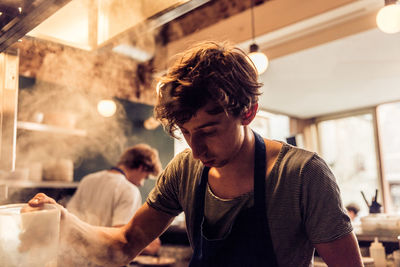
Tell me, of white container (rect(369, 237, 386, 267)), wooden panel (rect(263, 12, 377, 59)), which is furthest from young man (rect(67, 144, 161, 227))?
wooden panel (rect(263, 12, 377, 59))

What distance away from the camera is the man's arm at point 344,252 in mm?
877

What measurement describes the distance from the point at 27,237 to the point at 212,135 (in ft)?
1.71

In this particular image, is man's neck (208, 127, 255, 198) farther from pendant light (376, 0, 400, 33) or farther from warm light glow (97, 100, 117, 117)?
warm light glow (97, 100, 117, 117)

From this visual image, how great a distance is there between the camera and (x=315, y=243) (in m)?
0.92

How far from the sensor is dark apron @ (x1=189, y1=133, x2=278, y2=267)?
3.29ft

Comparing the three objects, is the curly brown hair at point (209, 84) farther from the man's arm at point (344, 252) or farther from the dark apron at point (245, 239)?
the man's arm at point (344, 252)

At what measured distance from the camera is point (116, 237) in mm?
1193

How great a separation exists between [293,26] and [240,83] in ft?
10.1

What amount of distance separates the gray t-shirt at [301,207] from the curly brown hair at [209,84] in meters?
0.22

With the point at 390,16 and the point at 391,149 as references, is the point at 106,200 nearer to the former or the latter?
the point at 390,16

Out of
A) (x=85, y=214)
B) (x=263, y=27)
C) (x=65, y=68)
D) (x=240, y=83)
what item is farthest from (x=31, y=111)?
(x=240, y=83)

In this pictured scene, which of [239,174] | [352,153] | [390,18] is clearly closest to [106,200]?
[239,174]

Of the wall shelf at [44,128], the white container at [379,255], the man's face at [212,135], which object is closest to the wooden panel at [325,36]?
the white container at [379,255]

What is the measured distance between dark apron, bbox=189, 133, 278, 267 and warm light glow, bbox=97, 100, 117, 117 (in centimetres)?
332
